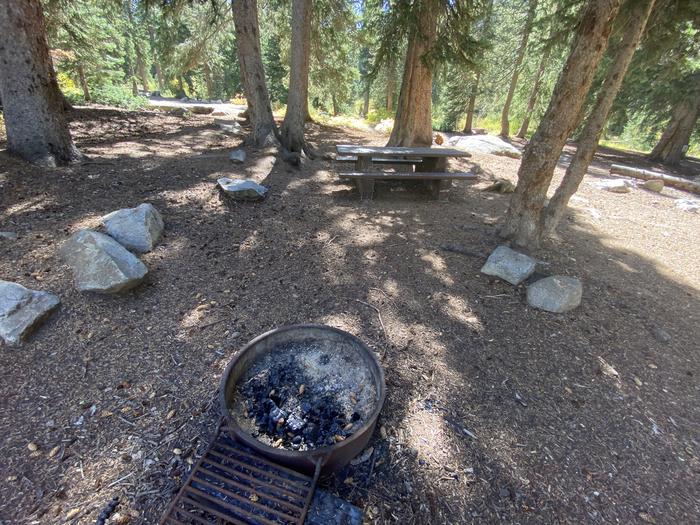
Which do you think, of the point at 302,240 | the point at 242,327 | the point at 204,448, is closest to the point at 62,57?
the point at 302,240

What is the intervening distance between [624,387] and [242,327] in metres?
3.07

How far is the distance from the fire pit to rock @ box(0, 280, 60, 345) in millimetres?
1687

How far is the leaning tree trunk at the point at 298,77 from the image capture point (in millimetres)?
6629

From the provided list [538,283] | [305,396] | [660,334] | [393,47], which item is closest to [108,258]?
[305,396]

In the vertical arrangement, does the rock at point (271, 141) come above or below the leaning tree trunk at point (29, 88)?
below

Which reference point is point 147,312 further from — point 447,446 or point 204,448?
point 447,446

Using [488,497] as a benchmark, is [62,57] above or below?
above

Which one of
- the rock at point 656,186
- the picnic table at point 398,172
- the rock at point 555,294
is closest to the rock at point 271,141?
the picnic table at point 398,172

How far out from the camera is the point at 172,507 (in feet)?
Answer: 5.07

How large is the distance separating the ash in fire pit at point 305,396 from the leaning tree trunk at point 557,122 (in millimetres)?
2955

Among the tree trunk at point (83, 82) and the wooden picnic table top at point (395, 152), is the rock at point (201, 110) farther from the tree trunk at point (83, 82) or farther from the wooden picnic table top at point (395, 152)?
the wooden picnic table top at point (395, 152)

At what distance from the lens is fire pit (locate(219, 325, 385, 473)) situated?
5.59ft

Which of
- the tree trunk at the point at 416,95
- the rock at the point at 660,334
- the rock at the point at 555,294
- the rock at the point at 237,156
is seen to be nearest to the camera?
the rock at the point at 660,334

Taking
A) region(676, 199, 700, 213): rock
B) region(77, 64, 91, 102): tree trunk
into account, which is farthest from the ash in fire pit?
region(77, 64, 91, 102): tree trunk
